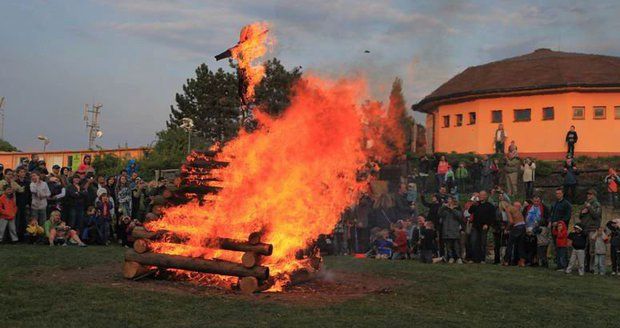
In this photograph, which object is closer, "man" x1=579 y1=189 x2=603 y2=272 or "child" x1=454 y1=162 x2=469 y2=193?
"man" x1=579 y1=189 x2=603 y2=272

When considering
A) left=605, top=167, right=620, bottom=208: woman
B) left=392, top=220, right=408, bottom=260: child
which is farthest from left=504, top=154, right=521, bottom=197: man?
left=392, top=220, right=408, bottom=260: child

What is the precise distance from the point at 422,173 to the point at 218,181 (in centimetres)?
1781

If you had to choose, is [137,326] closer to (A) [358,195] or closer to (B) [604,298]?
(B) [604,298]

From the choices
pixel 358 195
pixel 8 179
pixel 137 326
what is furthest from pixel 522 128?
pixel 137 326

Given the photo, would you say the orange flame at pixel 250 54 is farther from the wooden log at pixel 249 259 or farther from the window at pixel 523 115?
the window at pixel 523 115

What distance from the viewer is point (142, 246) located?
37.2 ft

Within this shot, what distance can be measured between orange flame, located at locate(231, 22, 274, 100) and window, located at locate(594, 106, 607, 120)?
1090 inches

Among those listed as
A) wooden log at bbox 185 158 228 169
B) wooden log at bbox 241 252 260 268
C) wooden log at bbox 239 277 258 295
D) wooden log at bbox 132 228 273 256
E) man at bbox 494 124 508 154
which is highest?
man at bbox 494 124 508 154

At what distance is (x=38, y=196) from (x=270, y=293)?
10485 mm

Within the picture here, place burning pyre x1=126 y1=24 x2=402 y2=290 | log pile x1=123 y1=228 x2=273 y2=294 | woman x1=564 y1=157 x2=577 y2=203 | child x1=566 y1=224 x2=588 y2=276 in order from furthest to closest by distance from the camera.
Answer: woman x1=564 y1=157 x2=577 y2=203 → child x1=566 y1=224 x2=588 y2=276 → burning pyre x1=126 y1=24 x2=402 y2=290 → log pile x1=123 y1=228 x2=273 y2=294

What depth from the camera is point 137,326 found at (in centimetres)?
744

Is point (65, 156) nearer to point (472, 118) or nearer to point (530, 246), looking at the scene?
point (472, 118)

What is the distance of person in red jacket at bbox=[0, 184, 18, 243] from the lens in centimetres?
1669

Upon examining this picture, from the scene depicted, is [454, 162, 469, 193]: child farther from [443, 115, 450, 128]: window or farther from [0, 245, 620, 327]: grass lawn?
[443, 115, 450, 128]: window
